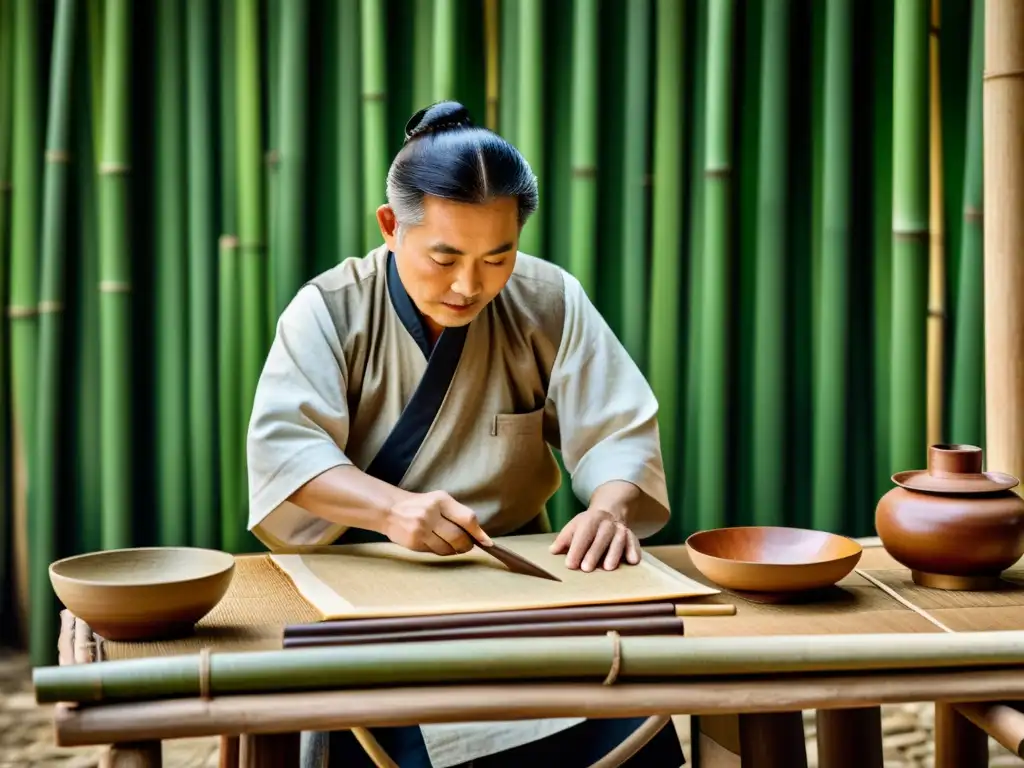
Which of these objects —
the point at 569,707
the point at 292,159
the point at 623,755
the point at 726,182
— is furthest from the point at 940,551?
the point at 292,159

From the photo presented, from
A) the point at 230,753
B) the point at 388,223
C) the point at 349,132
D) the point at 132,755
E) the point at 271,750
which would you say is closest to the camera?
the point at 132,755

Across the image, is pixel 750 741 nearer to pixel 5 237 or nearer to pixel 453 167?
pixel 453 167

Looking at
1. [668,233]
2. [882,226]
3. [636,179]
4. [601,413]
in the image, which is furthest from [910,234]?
[601,413]

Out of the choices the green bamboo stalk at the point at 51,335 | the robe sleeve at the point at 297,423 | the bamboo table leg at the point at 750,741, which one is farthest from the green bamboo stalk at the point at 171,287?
the bamboo table leg at the point at 750,741

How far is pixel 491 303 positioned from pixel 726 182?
984 mm

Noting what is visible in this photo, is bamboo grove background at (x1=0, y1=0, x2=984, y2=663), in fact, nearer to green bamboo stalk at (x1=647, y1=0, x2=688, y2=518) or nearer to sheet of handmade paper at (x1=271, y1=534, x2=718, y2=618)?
green bamboo stalk at (x1=647, y1=0, x2=688, y2=518)

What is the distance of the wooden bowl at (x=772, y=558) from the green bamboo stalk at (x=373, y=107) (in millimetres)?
1487

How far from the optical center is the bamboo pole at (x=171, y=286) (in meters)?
2.98

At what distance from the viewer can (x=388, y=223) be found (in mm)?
2172

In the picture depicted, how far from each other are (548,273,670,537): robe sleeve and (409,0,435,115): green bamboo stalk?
91 cm

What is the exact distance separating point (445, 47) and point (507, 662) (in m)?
2.01

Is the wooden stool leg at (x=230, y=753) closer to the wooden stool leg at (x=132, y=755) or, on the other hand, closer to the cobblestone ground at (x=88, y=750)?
the wooden stool leg at (x=132, y=755)

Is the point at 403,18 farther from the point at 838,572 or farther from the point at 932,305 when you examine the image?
the point at 838,572

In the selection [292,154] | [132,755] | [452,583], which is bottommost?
[132,755]
